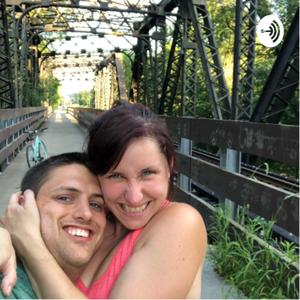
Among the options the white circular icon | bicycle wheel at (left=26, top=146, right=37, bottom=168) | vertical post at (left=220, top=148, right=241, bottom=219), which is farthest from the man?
bicycle wheel at (left=26, top=146, right=37, bottom=168)

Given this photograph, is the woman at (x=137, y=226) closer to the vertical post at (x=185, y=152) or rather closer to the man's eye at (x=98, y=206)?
the man's eye at (x=98, y=206)

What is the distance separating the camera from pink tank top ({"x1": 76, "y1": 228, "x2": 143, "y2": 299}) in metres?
1.50

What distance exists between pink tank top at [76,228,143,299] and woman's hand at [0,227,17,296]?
Answer: 28cm

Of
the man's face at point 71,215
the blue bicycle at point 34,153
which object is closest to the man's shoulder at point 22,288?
the man's face at point 71,215

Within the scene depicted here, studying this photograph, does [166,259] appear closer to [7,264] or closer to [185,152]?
[7,264]

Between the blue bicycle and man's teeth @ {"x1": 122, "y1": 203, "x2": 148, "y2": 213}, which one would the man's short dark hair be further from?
the blue bicycle

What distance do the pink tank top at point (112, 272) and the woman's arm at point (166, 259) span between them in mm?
46

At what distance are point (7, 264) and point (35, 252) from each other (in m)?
0.13

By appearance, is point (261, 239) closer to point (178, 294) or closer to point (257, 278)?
point (257, 278)

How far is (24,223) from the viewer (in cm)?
152

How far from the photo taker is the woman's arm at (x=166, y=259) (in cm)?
140

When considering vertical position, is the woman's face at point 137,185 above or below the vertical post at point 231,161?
above

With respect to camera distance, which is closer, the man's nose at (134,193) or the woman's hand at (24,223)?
the woman's hand at (24,223)

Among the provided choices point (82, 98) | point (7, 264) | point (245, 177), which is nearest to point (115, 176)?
point (7, 264)
